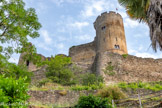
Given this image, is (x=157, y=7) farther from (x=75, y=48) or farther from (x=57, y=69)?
(x=75, y=48)

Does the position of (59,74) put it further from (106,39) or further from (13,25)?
(106,39)

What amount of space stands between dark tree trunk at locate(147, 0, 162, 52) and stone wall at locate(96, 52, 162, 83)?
511 inches

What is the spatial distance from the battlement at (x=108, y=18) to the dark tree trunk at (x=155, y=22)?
1122 inches

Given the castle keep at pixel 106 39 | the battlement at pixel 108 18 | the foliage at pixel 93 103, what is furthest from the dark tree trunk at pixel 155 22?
the battlement at pixel 108 18

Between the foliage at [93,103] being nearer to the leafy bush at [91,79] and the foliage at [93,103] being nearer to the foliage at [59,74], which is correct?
the leafy bush at [91,79]

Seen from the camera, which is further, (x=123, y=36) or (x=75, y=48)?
(x=75, y=48)

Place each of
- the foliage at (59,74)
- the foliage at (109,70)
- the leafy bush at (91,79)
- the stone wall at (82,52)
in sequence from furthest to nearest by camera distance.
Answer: the stone wall at (82,52), the foliage at (109,70), the foliage at (59,74), the leafy bush at (91,79)

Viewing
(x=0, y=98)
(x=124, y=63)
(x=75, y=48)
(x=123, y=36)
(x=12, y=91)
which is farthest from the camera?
(x=75, y=48)

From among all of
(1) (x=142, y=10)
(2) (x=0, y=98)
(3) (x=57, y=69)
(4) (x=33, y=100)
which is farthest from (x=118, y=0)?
(3) (x=57, y=69)

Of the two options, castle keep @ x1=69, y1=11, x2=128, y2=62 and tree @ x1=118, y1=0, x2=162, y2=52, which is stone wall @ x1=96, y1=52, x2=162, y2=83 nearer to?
castle keep @ x1=69, y1=11, x2=128, y2=62

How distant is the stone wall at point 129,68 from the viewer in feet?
68.7

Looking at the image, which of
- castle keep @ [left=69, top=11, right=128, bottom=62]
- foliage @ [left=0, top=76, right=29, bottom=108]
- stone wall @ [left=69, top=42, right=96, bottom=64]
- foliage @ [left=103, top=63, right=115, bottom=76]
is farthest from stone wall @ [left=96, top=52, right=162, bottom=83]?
foliage @ [left=0, top=76, right=29, bottom=108]

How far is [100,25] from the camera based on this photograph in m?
36.6

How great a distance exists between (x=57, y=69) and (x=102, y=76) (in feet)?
16.5
